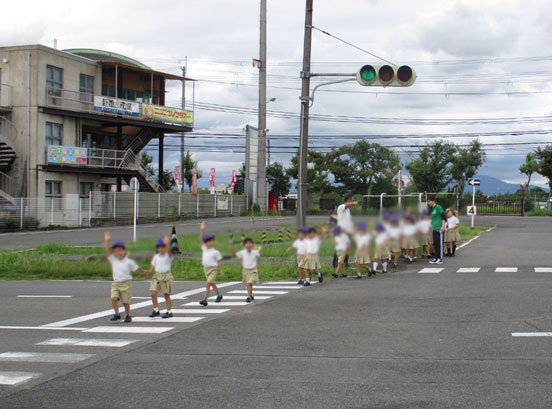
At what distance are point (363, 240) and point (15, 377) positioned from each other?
9.01 meters

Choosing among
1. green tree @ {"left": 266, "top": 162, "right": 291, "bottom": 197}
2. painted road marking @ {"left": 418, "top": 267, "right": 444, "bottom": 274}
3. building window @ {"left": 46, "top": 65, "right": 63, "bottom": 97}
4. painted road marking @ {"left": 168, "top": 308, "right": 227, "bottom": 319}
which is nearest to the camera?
green tree @ {"left": 266, "top": 162, "right": 291, "bottom": 197}

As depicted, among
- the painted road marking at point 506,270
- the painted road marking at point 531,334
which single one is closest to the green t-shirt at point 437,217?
the painted road marking at point 531,334

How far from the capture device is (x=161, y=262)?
3994 mm

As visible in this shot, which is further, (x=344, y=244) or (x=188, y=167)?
(x=188, y=167)

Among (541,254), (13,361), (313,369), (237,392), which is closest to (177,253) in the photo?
Result: (237,392)

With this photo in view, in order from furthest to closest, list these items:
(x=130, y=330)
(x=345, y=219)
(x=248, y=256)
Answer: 1. (x=130, y=330)
2. (x=248, y=256)
3. (x=345, y=219)

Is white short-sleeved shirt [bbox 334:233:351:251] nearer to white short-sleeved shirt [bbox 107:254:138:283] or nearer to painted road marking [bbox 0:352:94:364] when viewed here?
white short-sleeved shirt [bbox 107:254:138:283]

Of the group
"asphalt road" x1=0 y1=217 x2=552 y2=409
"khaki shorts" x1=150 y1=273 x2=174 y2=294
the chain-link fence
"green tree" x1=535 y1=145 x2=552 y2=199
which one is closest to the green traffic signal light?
the chain-link fence

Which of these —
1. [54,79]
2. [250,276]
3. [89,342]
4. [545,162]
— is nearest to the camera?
[250,276]

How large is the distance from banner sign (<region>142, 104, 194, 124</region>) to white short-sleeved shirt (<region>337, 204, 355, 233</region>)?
53.2 meters

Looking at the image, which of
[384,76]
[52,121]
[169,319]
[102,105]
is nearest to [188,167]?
[102,105]

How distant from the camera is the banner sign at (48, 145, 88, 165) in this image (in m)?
48.4

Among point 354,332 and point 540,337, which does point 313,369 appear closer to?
point 354,332

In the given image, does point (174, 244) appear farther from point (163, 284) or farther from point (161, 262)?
point (163, 284)
